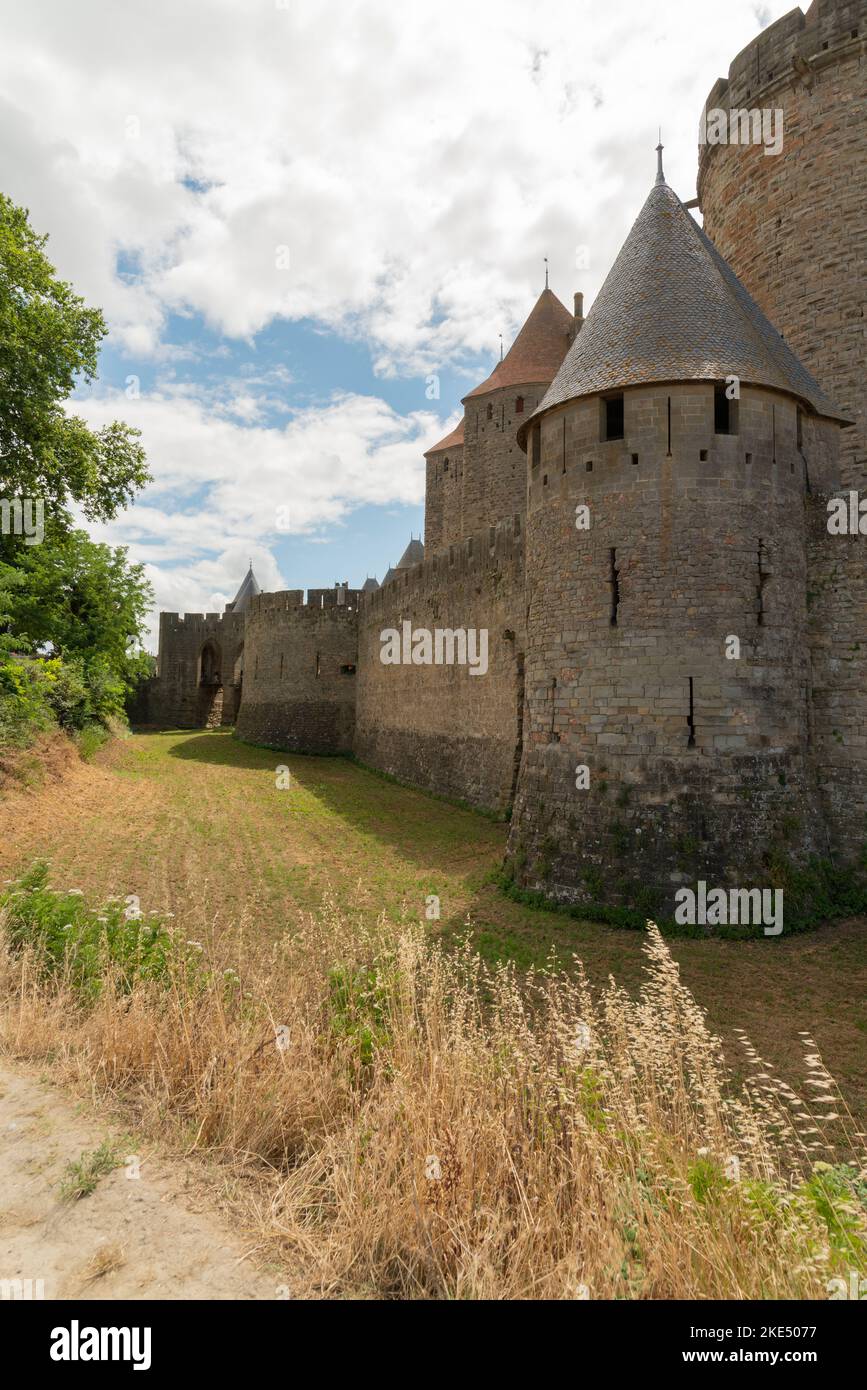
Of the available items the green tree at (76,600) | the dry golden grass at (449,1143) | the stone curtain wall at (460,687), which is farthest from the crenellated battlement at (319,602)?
the dry golden grass at (449,1143)

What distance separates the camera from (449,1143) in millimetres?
3457

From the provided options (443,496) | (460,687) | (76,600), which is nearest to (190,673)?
(443,496)

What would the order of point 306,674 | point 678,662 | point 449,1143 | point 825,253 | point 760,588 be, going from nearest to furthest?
point 449,1143 → point 678,662 → point 760,588 → point 825,253 → point 306,674

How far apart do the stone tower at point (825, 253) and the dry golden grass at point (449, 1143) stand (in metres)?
6.39

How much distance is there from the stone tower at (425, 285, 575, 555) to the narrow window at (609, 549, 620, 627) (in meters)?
16.6

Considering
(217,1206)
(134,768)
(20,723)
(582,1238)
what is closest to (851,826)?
(582,1238)

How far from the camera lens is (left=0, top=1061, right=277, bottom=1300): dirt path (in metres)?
2.84

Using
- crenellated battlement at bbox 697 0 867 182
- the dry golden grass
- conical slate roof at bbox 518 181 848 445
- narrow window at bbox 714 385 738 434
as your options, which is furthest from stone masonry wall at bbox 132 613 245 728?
the dry golden grass

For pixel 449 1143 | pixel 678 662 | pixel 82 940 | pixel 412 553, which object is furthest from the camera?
pixel 412 553

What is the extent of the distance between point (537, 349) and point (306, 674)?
15311mm

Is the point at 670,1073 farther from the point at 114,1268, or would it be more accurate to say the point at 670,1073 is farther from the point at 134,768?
the point at 134,768

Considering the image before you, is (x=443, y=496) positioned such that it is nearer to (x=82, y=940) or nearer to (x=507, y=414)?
(x=507, y=414)

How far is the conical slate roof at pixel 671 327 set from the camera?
9562 millimetres

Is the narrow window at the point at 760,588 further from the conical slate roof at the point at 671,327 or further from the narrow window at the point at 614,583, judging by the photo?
the conical slate roof at the point at 671,327
